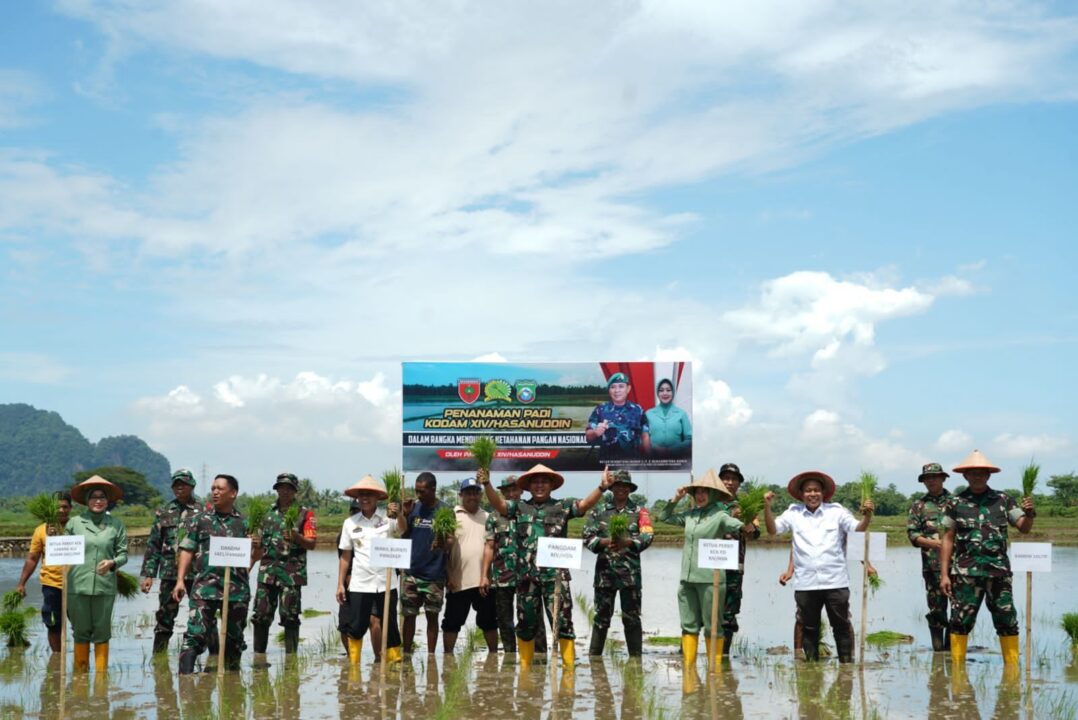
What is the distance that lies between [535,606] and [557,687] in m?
1.12

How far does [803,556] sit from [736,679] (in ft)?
4.07

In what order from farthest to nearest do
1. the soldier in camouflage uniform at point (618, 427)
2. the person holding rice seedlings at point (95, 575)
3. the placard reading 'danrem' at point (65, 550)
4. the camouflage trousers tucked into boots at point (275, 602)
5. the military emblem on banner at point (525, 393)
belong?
the military emblem on banner at point (525, 393) < the soldier in camouflage uniform at point (618, 427) < the camouflage trousers tucked into boots at point (275, 602) < the person holding rice seedlings at point (95, 575) < the placard reading 'danrem' at point (65, 550)

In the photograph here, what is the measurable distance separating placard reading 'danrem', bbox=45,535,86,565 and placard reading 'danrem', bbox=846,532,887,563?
6.47 metres

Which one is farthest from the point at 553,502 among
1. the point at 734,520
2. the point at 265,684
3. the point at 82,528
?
the point at 82,528

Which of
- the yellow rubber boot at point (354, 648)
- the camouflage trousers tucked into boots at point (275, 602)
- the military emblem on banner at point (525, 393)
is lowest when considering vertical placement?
the yellow rubber boot at point (354, 648)

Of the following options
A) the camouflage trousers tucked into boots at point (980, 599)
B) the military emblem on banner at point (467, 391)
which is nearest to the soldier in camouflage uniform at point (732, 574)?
the camouflage trousers tucked into boots at point (980, 599)

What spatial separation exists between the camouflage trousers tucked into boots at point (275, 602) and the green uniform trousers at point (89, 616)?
56.4 inches

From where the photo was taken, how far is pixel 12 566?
2833cm

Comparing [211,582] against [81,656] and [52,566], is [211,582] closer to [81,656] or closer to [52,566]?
[81,656]

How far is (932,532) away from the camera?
34.0ft

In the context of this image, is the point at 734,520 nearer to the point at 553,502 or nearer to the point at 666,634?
the point at 553,502

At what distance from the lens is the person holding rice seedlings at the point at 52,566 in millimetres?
9484

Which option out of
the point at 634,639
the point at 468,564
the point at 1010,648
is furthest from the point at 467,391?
the point at 1010,648

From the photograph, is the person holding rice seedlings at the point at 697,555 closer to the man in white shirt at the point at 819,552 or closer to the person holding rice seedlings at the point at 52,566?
the man in white shirt at the point at 819,552
